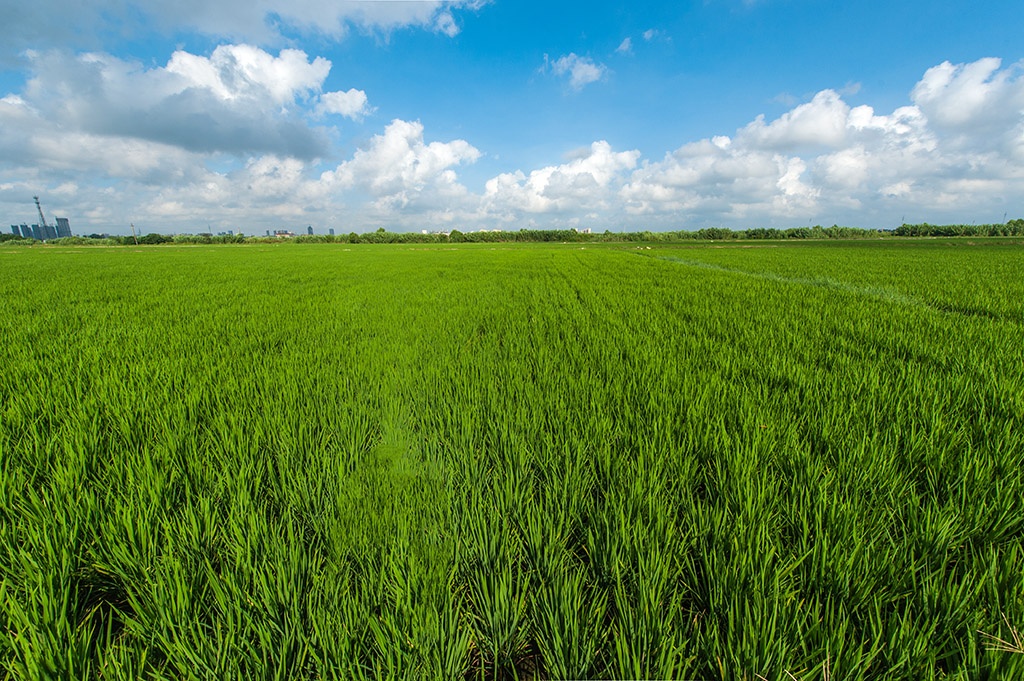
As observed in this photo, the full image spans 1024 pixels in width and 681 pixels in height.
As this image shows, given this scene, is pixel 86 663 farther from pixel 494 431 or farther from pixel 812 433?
pixel 812 433

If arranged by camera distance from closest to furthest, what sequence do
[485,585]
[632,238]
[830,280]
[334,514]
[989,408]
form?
[485,585]
[334,514]
[989,408]
[830,280]
[632,238]

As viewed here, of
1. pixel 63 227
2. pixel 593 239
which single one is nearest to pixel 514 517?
pixel 593 239

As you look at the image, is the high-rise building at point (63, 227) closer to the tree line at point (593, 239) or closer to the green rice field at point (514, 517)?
the tree line at point (593, 239)

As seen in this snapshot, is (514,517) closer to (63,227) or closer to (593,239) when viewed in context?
(593,239)

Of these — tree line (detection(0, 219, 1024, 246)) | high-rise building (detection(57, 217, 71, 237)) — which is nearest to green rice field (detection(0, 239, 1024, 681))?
tree line (detection(0, 219, 1024, 246))

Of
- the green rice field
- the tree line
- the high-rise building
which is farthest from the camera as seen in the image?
the high-rise building

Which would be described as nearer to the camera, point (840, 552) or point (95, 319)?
point (840, 552)

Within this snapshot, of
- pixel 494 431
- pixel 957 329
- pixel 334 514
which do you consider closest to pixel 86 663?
pixel 334 514

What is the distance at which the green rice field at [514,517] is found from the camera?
1.04 meters

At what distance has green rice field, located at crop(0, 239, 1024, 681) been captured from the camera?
1.04 metres

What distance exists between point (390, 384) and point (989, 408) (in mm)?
4178

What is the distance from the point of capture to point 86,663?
3.31ft

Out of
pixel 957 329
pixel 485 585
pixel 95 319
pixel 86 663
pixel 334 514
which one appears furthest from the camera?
pixel 95 319

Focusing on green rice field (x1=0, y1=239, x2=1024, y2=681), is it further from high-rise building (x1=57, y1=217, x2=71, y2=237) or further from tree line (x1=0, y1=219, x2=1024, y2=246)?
high-rise building (x1=57, y1=217, x2=71, y2=237)
